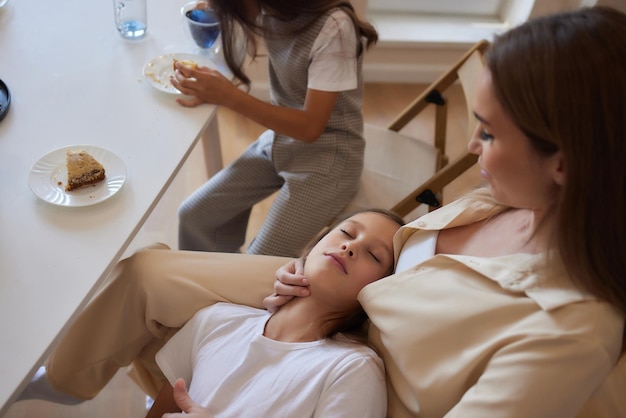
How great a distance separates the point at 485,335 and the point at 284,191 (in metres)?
0.78

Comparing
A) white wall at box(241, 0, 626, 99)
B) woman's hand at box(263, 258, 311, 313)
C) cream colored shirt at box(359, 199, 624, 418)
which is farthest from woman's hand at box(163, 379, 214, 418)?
white wall at box(241, 0, 626, 99)

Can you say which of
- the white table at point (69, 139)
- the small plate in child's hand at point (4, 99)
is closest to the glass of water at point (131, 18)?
the white table at point (69, 139)

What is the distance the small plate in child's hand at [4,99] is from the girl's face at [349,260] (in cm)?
70

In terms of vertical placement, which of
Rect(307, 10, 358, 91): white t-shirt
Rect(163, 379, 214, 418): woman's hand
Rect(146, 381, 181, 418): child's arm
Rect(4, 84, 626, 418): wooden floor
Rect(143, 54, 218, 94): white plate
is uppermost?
Rect(307, 10, 358, 91): white t-shirt

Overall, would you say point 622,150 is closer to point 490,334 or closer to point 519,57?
point 519,57

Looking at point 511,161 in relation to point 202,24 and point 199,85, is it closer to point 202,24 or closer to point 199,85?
point 199,85

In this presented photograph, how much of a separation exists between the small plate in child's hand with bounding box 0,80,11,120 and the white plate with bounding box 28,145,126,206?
0.58ft

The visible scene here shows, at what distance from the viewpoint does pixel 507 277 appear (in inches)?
35.1

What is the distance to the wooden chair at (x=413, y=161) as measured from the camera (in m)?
1.47

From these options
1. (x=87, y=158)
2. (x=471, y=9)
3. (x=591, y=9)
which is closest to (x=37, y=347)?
(x=87, y=158)

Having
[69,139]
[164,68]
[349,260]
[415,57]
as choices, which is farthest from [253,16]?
[415,57]

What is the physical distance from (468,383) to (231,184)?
37.2 inches

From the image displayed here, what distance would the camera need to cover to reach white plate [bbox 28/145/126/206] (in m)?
1.07

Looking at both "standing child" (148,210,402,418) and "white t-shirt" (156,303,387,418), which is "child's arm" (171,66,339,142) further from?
"white t-shirt" (156,303,387,418)
